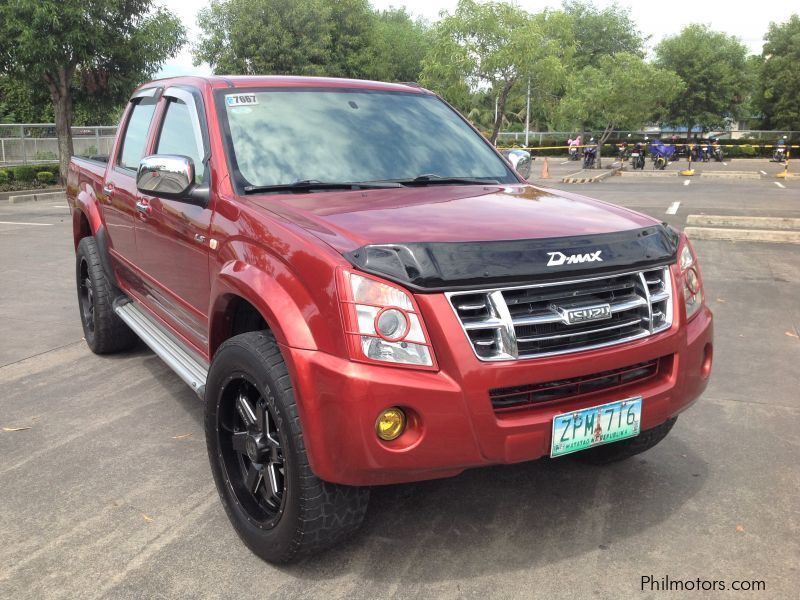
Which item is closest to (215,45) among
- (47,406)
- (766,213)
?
(766,213)

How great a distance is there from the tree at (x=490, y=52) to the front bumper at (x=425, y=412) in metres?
22.5

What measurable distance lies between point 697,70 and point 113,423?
60.5 meters

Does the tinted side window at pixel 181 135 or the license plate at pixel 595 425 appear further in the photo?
the tinted side window at pixel 181 135

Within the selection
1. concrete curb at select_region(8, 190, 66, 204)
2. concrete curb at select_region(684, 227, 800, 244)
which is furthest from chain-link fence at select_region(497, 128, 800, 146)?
concrete curb at select_region(684, 227, 800, 244)

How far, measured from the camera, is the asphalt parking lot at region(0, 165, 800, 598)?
2748mm

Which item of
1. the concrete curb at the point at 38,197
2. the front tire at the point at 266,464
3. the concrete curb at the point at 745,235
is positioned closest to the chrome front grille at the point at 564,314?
the front tire at the point at 266,464

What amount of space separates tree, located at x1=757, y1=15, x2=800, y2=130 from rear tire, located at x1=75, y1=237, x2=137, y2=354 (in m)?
58.2

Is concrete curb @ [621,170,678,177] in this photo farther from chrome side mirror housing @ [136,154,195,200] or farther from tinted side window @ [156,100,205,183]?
chrome side mirror housing @ [136,154,195,200]

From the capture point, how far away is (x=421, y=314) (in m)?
2.41

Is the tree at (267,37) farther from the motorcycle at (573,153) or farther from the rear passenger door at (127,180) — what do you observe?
the rear passenger door at (127,180)

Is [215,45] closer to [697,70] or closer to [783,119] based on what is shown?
[697,70]

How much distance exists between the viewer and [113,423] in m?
4.24

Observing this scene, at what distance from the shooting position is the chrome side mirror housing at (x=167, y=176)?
10.6 ft

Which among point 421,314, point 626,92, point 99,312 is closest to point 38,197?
point 99,312
